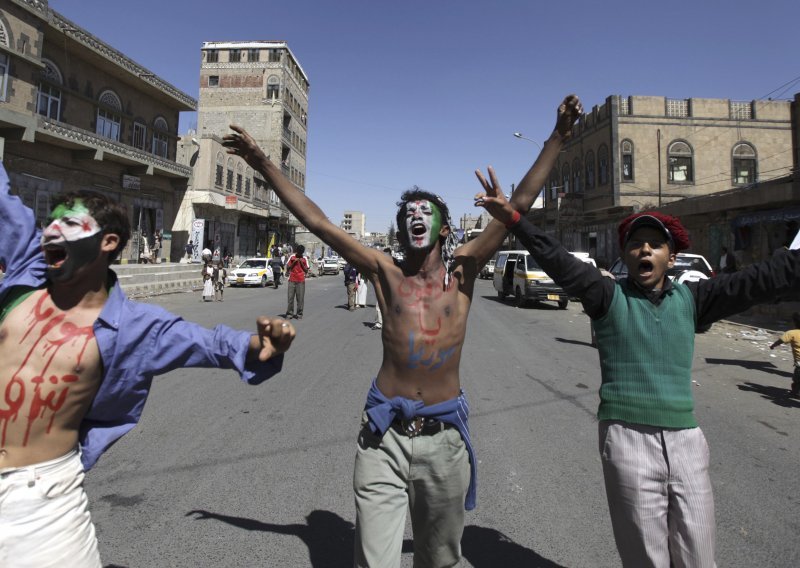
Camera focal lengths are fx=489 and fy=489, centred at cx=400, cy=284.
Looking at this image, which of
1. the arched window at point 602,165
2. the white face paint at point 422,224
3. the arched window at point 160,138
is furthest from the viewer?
the arched window at point 602,165

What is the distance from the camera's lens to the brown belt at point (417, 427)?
2109 mm

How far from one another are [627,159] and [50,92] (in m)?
32.0

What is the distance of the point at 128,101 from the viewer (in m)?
24.9

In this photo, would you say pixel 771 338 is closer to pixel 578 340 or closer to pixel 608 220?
pixel 578 340

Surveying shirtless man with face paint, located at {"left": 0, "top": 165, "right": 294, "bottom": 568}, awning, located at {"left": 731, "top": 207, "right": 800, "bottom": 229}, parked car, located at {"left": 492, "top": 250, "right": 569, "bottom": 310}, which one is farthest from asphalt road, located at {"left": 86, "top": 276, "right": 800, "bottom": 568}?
awning, located at {"left": 731, "top": 207, "right": 800, "bottom": 229}

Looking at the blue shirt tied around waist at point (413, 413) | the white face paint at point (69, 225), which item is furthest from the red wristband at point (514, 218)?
the white face paint at point (69, 225)

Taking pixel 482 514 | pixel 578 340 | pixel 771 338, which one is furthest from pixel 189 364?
pixel 771 338

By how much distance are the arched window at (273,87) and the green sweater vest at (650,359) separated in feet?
157

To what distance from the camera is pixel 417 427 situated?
2.11 m

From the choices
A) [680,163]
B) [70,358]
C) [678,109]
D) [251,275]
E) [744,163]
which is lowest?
[70,358]

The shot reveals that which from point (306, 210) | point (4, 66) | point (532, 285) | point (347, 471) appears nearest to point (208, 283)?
point (4, 66)

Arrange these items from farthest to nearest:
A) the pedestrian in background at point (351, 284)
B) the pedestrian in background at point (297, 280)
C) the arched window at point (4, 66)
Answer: the arched window at point (4, 66), the pedestrian in background at point (351, 284), the pedestrian in background at point (297, 280)

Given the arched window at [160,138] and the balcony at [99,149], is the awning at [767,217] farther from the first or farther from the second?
the arched window at [160,138]

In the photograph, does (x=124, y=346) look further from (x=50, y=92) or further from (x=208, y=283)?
(x=50, y=92)
